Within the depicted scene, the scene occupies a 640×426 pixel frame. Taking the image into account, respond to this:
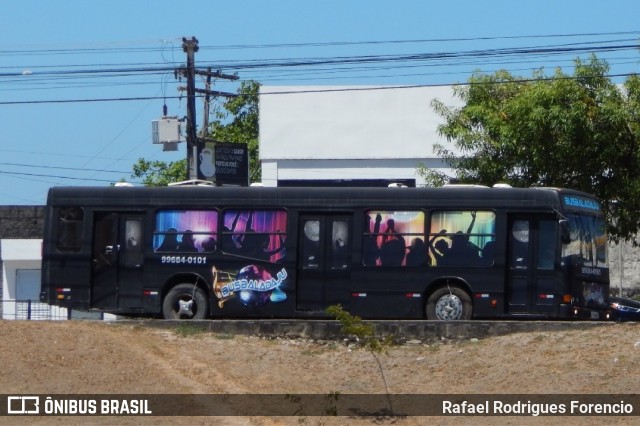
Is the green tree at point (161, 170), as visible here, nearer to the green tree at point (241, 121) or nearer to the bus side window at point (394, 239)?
the green tree at point (241, 121)

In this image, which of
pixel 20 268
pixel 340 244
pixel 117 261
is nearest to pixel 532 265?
pixel 340 244

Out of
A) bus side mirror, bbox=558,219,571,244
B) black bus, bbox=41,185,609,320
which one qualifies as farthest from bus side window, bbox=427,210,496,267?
bus side mirror, bbox=558,219,571,244

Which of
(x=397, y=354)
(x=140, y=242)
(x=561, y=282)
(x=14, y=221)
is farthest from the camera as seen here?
(x=14, y=221)

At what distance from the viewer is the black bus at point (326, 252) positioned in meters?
21.1

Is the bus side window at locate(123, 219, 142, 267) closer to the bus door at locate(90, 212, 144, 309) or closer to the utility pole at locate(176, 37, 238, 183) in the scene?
the bus door at locate(90, 212, 144, 309)

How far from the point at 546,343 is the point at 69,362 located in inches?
287

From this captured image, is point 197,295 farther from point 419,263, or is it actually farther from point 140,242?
point 419,263

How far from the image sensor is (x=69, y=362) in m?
17.5

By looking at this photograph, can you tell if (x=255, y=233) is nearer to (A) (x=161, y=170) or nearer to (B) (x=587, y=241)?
(B) (x=587, y=241)

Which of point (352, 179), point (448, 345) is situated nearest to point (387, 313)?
point (448, 345)

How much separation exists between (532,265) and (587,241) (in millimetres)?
1313

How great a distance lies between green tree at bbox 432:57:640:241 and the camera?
992 inches

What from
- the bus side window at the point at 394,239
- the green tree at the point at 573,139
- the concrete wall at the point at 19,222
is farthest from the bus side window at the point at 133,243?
the concrete wall at the point at 19,222

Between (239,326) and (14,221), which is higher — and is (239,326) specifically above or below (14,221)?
below
